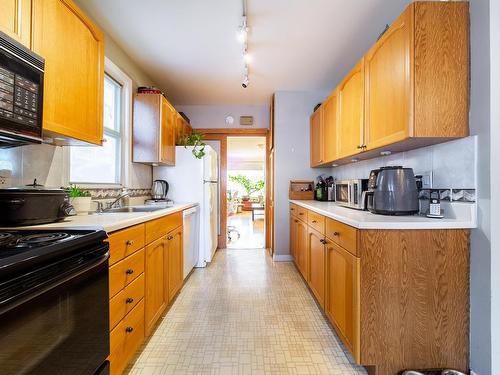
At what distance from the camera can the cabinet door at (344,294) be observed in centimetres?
139

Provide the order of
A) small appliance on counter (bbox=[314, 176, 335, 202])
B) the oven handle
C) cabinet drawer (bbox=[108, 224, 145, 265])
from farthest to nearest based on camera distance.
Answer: small appliance on counter (bbox=[314, 176, 335, 202]), cabinet drawer (bbox=[108, 224, 145, 265]), the oven handle

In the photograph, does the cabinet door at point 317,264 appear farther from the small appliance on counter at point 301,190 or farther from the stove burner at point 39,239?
the stove burner at point 39,239

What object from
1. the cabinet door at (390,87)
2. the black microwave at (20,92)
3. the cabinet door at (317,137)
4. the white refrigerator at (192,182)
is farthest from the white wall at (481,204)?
the white refrigerator at (192,182)

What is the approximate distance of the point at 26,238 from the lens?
0.96 m

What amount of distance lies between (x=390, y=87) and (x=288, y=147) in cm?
214

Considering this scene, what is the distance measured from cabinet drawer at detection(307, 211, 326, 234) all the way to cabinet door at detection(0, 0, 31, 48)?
205 centimetres

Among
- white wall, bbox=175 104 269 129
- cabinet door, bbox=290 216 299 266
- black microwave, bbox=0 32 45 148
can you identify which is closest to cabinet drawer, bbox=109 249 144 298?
black microwave, bbox=0 32 45 148

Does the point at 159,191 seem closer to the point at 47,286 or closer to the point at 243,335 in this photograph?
the point at 243,335

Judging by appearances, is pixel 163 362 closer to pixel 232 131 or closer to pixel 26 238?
pixel 26 238

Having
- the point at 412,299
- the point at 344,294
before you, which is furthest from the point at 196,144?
the point at 412,299

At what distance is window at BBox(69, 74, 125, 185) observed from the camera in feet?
7.09

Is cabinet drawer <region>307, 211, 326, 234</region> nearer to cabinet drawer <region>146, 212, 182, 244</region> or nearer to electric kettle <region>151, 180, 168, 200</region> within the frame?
cabinet drawer <region>146, 212, 182, 244</region>

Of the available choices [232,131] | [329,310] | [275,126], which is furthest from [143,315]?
[232,131]

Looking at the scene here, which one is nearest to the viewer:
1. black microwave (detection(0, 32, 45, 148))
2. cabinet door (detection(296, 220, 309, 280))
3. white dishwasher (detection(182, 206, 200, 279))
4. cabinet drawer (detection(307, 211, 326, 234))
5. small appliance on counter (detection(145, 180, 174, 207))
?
black microwave (detection(0, 32, 45, 148))
